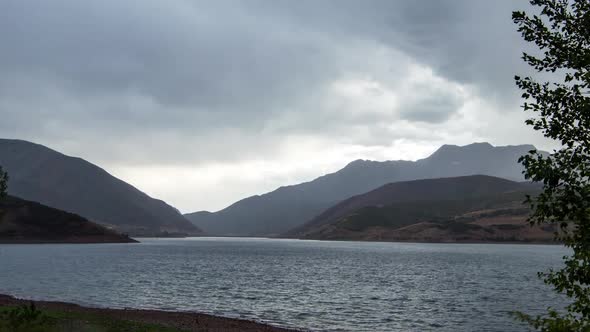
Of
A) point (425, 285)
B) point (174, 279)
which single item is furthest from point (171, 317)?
point (425, 285)

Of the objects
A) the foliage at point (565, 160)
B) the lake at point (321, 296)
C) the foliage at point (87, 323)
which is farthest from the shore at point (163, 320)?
the foliage at point (565, 160)

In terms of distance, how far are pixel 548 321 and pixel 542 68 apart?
8.77m

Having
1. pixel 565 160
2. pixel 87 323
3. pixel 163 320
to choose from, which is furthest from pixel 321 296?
pixel 565 160

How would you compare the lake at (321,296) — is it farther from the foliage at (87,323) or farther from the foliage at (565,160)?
the foliage at (565,160)

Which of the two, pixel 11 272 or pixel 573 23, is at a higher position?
pixel 573 23

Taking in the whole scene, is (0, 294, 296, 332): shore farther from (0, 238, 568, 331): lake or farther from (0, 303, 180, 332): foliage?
(0, 238, 568, 331): lake

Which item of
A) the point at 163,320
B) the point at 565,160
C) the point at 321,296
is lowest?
the point at 321,296

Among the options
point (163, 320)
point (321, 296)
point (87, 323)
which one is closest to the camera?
point (87, 323)

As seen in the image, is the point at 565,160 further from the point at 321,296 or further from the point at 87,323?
the point at 321,296

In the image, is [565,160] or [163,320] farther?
[163,320]

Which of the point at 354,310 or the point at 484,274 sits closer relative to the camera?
the point at 354,310

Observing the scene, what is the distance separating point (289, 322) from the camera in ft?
166

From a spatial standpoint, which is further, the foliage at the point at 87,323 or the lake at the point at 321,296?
the lake at the point at 321,296

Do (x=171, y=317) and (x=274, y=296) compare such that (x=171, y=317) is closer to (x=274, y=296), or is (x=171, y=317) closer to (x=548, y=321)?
(x=274, y=296)
